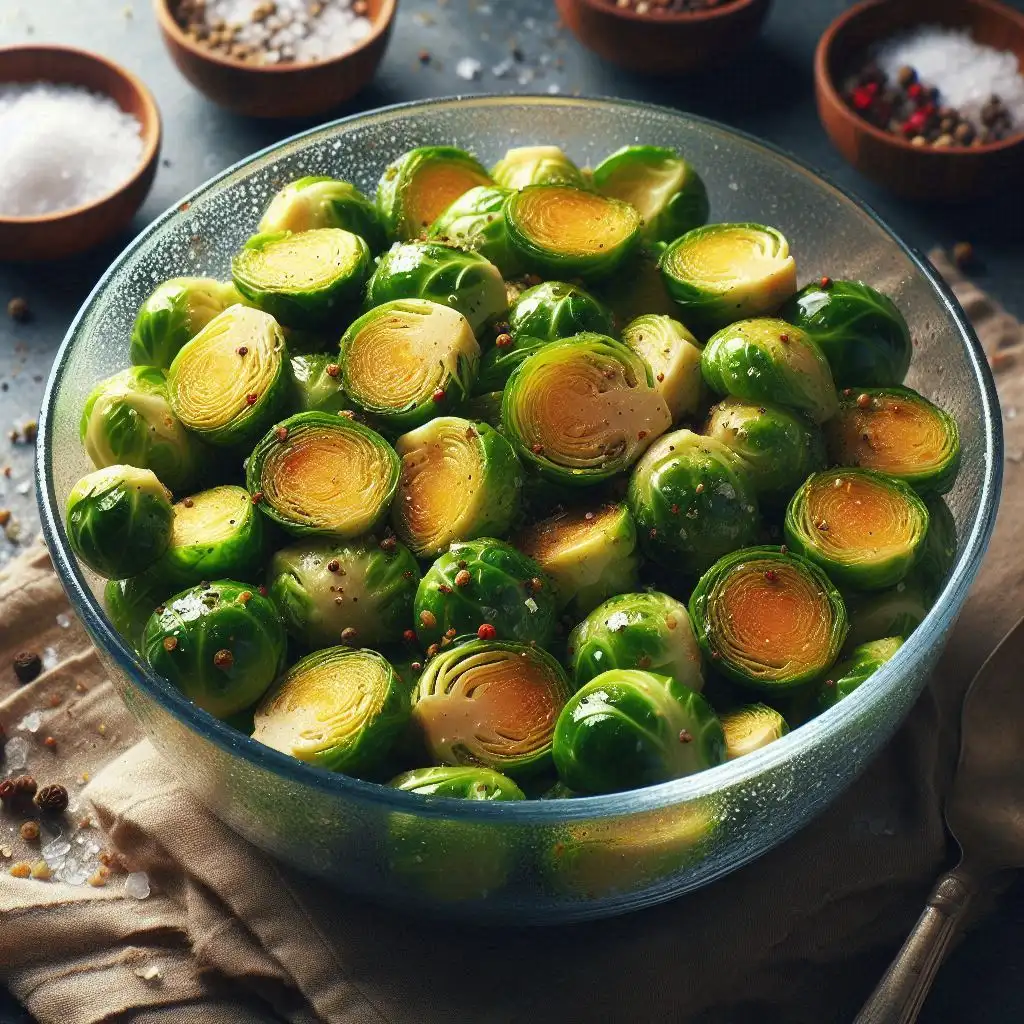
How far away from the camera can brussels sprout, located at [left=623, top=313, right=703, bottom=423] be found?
2734mm

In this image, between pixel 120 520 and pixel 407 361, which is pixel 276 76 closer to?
pixel 407 361

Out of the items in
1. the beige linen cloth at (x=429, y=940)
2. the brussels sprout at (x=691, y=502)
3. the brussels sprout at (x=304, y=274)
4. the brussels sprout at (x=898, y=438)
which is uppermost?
the brussels sprout at (x=898, y=438)

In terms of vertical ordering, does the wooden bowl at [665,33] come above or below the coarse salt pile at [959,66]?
below

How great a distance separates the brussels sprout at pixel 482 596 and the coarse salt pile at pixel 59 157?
2.23m

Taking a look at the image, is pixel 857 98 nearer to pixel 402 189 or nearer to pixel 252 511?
pixel 402 189

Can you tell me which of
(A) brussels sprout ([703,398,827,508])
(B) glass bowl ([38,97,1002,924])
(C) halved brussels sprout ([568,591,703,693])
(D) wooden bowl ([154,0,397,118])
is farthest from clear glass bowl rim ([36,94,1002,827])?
(D) wooden bowl ([154,0,397,118])

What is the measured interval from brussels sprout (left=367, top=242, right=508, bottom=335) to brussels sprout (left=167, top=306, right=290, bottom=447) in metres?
0.25

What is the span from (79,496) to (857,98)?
9.48 feet

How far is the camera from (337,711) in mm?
2416

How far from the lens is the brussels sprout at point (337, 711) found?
2.38 metres

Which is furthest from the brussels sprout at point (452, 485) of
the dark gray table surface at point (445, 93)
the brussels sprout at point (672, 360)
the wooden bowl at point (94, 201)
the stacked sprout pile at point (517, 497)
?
the wooden bowl at point (94, 201)

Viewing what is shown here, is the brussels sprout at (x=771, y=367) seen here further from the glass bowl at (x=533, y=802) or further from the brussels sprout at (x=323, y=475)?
the brussels sprout at (x=323, y=475)

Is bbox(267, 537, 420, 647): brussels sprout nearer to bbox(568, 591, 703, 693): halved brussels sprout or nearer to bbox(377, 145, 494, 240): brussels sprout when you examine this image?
bbox(568, 591, 703, 693): halved brussels sprout

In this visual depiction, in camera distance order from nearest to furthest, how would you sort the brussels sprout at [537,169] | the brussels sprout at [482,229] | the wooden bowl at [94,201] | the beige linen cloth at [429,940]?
the beige linen cloth at [429,940]
the brussels sprout at [482,229]
the brussels sprout at [537,169]
the wooden bowl at [94,201]
